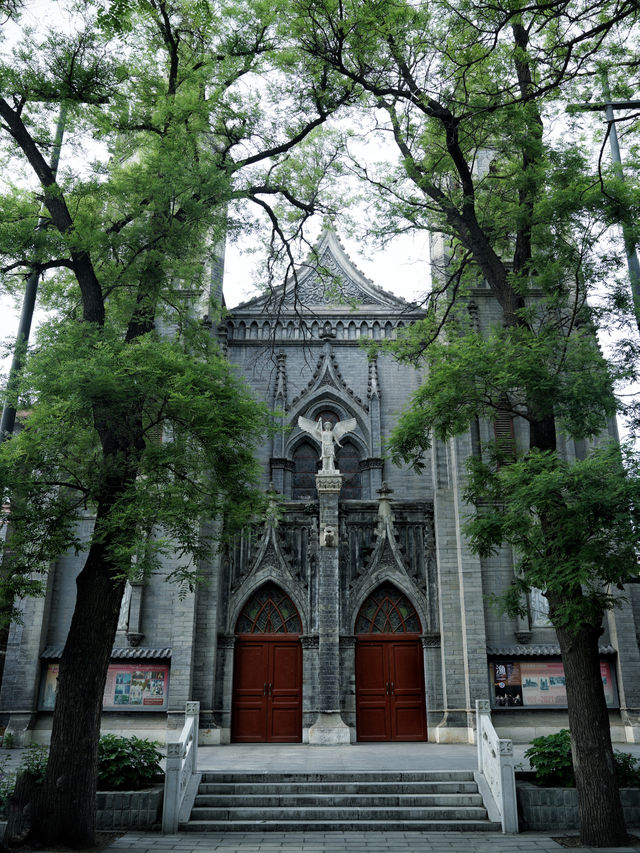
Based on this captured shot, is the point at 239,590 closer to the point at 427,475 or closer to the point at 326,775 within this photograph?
the point at 427,475

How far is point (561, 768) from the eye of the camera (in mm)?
10156

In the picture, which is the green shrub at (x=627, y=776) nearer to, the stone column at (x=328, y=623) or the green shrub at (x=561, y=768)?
the green shrub at (x=561, y=768)

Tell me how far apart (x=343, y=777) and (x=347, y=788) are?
332 mm

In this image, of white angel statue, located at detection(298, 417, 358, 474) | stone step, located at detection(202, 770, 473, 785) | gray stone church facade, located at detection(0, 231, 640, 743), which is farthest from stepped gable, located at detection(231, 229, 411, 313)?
stone step, located at detection(202, 770, 473, 785)

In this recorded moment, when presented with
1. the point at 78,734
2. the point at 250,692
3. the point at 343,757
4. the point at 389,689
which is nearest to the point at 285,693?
the point at 250,692

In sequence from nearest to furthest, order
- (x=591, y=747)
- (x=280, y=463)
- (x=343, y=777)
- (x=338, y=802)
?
(x=591, y=747) → (x=338, y=802) → (x=343, y=777) → (x=280, y=463)

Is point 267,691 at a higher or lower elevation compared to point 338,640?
lower

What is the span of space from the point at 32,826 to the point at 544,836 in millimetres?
6499

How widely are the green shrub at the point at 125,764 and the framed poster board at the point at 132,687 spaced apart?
7366 mm

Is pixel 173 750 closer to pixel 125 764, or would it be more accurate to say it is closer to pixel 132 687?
pixel 125 764

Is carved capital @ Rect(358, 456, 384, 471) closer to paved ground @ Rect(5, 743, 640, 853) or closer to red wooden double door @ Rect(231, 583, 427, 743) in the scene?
red wooden double door @ Rect(231, 583, 427, 743)

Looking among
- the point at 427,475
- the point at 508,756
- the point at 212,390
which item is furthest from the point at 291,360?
the point at 508,756

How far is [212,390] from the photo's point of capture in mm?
9375

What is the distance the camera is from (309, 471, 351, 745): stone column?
17016mm
